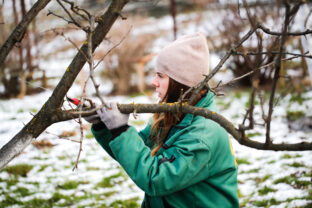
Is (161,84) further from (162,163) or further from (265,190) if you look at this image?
(265,190)

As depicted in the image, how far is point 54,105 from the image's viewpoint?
1636 mm

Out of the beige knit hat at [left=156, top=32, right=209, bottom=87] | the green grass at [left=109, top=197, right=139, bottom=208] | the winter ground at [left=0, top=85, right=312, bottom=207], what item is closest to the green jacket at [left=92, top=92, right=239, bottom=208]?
the beige knit hat at [left=156, top=32, right=209, bottom=87]

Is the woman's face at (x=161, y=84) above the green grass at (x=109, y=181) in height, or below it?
above

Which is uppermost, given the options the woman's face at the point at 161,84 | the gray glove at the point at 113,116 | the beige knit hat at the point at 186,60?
the beige knit hat at the point at 186,60

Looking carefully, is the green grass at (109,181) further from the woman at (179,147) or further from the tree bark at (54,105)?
the tree bark at (54,105)

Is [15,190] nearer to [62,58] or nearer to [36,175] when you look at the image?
[36,175]

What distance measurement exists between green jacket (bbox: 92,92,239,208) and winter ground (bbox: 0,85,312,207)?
88 cm

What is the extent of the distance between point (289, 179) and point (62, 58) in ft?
29.6

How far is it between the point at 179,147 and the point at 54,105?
26.9 inches

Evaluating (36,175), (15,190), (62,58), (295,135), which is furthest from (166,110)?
(62,58)

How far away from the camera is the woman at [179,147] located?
1508mm

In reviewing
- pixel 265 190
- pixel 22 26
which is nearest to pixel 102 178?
pixel 265 190

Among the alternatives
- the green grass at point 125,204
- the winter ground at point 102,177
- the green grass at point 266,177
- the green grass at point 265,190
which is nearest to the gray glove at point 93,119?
the winter ground at point 102,177

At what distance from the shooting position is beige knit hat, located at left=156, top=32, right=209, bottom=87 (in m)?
1.83
